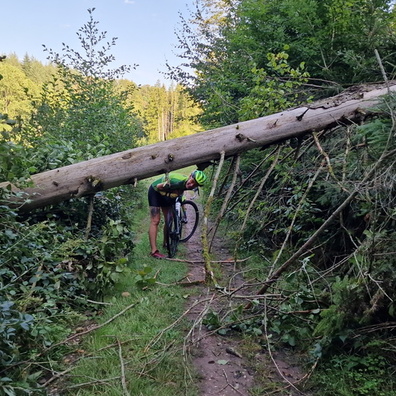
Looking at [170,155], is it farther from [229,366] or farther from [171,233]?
[229,366]

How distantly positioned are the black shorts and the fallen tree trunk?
4.54ft

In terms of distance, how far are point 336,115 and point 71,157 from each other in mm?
3796

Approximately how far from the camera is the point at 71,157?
5.11 meters

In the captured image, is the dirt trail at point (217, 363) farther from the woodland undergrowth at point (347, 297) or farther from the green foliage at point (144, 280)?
the green foliage at point (144, 280)

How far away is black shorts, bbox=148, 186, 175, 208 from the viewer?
6008 mm

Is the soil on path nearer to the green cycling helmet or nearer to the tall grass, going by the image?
the tall grass

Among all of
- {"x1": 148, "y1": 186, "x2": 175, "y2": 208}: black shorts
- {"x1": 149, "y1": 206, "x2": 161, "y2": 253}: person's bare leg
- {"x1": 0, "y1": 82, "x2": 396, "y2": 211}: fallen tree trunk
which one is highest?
{"x1": 0, "y1": 82, "x2": 396, "y2": 211}: fallen tree trunk

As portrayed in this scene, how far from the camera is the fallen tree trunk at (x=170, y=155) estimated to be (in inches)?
176

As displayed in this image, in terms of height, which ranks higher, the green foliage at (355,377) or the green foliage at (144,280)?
the green foliage at (144,280)

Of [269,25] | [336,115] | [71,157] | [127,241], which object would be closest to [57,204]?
[71,157]

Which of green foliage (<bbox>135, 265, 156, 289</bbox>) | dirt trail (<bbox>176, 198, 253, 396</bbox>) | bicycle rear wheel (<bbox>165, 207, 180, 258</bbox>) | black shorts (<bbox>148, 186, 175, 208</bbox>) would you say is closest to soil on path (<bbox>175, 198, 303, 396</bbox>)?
dirt trail (<bbox>176, 198, 253, 396</bbox>)

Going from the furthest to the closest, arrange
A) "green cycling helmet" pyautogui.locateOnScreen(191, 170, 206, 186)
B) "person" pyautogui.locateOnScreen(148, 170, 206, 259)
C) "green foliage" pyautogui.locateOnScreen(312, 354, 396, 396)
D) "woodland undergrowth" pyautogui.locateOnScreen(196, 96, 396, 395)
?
"person" pyautogui.locateOnScreen(148, 170, 206, 259), "green cycling helmet" pyautogui.locateOnScreen(191, 170, 206, 186), "woodland undergrowth" pyautogui.locateOnScreen(196, 96, 396, 395), "green foliage" pyautogui.locateOnScreen(312, 354, 396, 396)

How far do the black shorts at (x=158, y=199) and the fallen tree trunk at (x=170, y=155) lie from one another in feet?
4.54

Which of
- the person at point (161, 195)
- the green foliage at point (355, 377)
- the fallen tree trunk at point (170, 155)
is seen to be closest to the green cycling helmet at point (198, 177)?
the person at point (161, 195)
